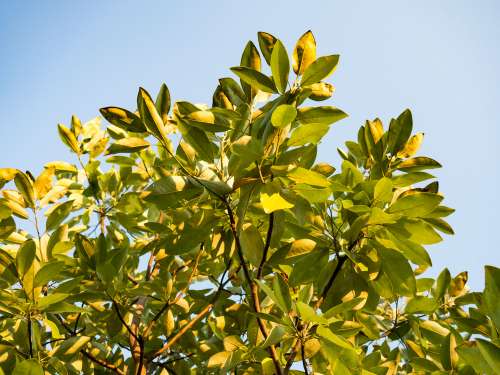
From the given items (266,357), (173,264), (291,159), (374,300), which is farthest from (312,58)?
(173,264)

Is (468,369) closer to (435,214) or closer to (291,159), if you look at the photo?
(435,214)

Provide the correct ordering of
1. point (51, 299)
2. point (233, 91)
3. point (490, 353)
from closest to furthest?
point (490, 353) < point (51, 299) < point (233, 91)

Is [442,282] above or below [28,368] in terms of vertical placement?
below

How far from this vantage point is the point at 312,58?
1487 mm

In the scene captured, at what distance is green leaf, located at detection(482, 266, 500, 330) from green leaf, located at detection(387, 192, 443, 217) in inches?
12.2

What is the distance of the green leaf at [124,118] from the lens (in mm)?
1403

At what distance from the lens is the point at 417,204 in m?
1.46

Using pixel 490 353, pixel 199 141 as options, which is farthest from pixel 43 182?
pixel 490 353

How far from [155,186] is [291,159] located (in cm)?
42

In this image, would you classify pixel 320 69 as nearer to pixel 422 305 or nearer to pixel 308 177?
pixel 308 177

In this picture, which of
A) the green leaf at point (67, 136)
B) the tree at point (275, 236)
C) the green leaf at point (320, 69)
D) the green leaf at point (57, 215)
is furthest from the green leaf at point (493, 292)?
the green leaf at point (67, 136)

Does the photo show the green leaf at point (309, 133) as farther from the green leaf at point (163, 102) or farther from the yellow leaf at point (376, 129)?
the yellow leaf at point (376, 129)

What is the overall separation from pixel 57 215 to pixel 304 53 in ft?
4.15

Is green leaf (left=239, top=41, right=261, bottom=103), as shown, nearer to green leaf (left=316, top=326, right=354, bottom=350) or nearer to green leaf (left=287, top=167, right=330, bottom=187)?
green leaf (left=287, top=167, right=330, bottom=187)
